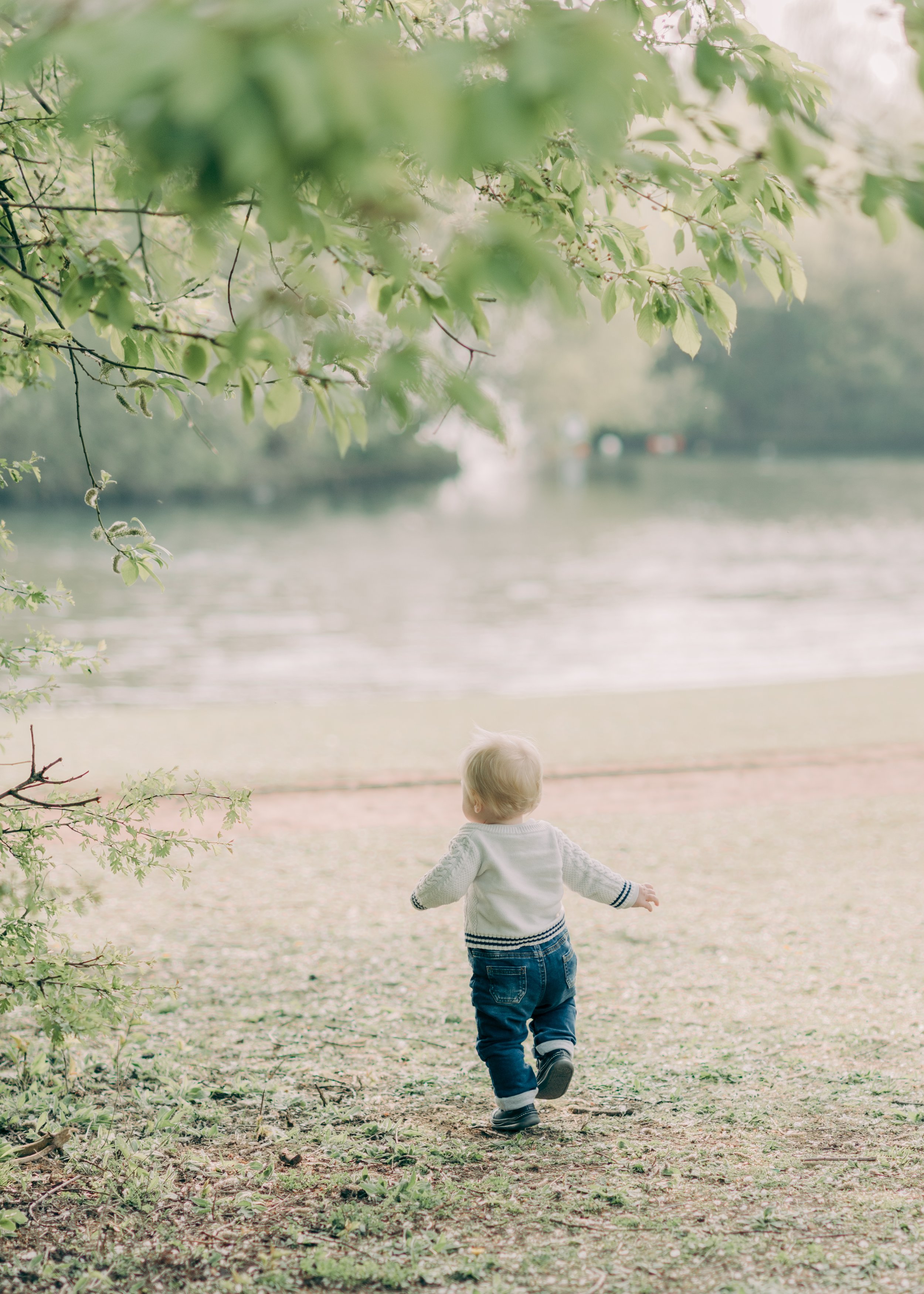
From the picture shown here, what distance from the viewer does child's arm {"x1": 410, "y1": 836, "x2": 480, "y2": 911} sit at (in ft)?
11.6

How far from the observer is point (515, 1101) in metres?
3.59

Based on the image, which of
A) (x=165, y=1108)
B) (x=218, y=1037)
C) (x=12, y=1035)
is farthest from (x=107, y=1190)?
(x=218, y=1037)

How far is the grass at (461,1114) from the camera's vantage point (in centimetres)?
283

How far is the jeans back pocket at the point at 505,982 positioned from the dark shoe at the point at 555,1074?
21cm

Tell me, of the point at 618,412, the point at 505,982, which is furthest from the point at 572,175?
the point at 618,412

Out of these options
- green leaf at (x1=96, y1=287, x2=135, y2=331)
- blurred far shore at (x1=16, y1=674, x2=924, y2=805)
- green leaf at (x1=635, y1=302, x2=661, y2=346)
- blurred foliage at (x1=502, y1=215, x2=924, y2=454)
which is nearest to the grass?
green leaf at (x1=96, y1=287, x2=135, y2=331)

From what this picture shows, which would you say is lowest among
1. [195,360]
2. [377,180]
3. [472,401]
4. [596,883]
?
[596,883]

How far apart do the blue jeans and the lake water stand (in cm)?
1227

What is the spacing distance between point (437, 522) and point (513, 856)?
4094 cm

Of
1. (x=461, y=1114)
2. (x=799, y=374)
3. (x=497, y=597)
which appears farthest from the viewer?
(x=799, y=374)

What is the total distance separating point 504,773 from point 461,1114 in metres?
1.18

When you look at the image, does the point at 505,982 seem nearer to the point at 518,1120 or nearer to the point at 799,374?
the point at 518,1120

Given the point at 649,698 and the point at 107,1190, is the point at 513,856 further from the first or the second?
the point at 649,698

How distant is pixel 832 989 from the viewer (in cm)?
519
